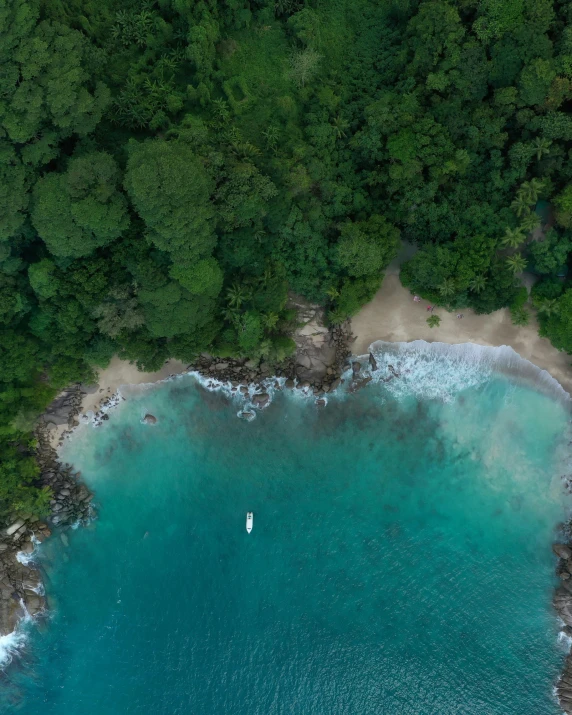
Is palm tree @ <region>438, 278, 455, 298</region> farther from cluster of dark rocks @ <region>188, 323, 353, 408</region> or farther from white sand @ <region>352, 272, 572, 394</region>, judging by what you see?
cluster of dark rocks @ <region>188, 323, 353, 408</region>

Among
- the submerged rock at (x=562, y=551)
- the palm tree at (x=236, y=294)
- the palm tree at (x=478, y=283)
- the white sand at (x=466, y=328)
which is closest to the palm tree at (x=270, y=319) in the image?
the palm tree at (x=236, y=294)

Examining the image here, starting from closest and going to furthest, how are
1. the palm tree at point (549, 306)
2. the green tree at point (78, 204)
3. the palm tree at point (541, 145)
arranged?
the green tree at point (78, 204) → the palm tree at point (541, 145) → the palm tree at point (549, 306)

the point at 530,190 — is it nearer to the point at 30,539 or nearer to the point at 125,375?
the point at 125,375

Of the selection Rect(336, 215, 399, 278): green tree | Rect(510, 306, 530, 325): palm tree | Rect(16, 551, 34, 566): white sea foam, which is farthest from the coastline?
Rect(336, 215, 399, 278): green tree

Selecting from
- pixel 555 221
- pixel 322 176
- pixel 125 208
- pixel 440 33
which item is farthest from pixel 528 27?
pixel 125 208

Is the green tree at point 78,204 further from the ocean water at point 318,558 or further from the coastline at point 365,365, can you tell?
the ocean water at point 318,558

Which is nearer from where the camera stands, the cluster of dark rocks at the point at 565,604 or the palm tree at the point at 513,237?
the palm tree at the point at 513,237

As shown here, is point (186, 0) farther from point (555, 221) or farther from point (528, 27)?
point (555, 221)
